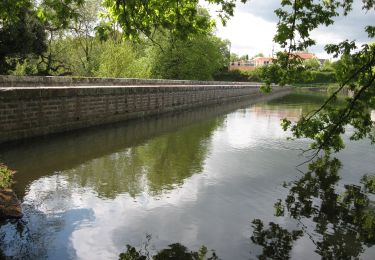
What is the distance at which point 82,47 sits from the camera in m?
49.5

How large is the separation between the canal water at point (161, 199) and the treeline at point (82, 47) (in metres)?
3.39

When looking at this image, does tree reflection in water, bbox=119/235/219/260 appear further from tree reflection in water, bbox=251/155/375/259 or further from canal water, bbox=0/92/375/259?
tree reflection in water, bbox=251/155/375/259

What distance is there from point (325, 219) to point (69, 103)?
12025 mm

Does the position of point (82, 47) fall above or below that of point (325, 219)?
above

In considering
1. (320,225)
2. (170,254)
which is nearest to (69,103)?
(170,254)

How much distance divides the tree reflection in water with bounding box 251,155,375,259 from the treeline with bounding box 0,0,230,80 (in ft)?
12.8

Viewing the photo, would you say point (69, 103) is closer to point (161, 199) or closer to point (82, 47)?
point (161, 199)

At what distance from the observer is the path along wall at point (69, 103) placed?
1399cm

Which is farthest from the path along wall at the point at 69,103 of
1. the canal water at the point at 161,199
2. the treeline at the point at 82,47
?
the treeline at the point at 82,47

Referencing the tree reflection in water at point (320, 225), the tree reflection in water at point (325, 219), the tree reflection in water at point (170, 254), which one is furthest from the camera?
the tree reflection in water at point (325, 219)

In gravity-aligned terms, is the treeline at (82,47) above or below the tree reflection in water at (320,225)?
above

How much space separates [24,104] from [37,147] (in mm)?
1894

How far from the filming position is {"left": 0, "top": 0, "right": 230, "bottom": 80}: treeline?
723cm

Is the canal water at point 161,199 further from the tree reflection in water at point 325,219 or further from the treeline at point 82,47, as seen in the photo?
the treeline at point 82,47
